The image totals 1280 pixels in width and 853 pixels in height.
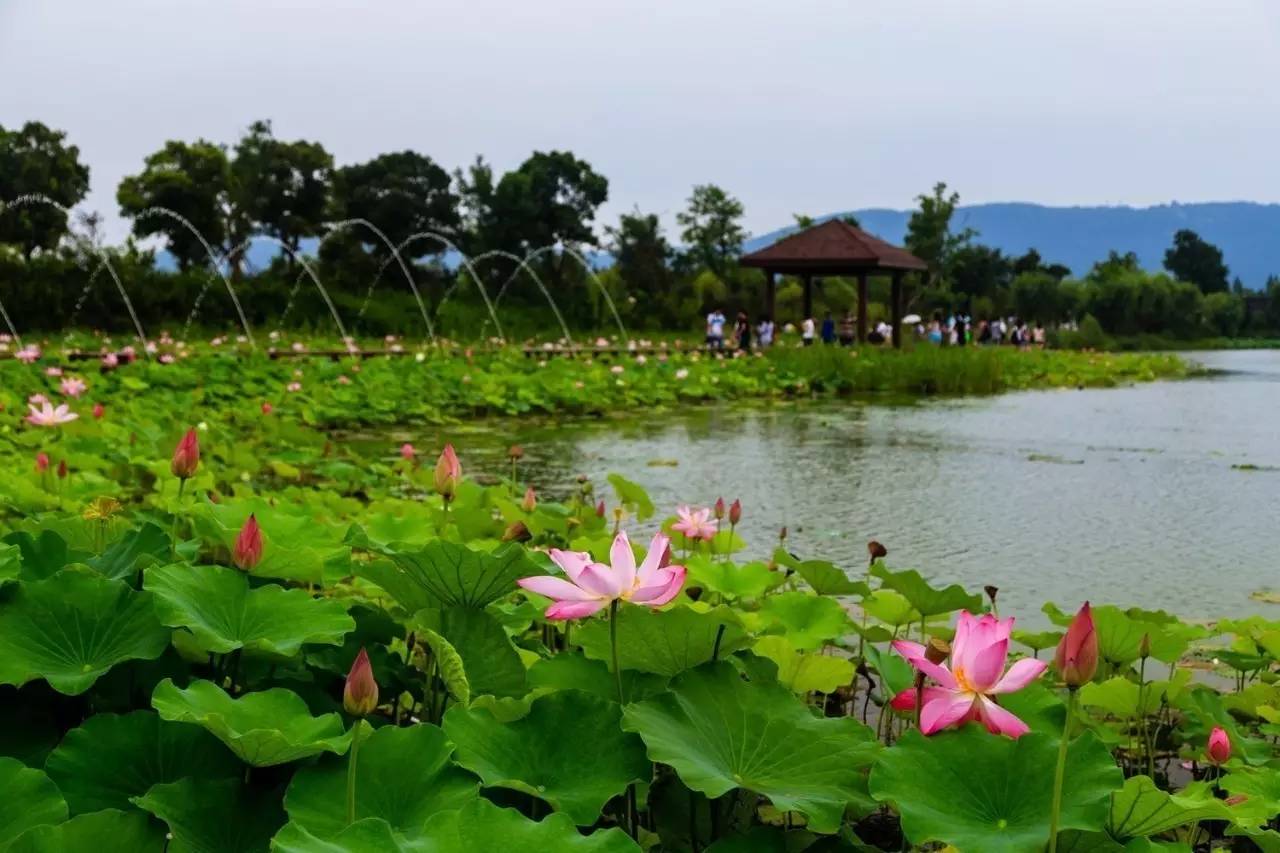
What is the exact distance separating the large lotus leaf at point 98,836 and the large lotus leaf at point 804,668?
2.80ft

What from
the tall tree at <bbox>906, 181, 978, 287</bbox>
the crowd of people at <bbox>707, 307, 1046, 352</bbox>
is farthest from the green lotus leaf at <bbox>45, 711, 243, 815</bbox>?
the tall tree at <bbox>906, 181, 978, 287</bbox>

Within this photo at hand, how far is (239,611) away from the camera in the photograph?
3.72 ft

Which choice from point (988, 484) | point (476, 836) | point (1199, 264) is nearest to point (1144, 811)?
point (476, 836)

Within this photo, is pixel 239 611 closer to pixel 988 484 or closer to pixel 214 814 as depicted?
pixel 214 814

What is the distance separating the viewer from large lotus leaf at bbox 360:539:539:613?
1117mm

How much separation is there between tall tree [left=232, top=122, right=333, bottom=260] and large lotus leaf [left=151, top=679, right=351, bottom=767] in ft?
95.5

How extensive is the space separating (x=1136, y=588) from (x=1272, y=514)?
171 cm

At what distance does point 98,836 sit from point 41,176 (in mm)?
29450

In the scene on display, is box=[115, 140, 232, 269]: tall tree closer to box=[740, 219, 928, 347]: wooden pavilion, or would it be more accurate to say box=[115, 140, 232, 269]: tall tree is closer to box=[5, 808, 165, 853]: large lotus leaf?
box=[740, 219, 928, 347]: wooden pavilion

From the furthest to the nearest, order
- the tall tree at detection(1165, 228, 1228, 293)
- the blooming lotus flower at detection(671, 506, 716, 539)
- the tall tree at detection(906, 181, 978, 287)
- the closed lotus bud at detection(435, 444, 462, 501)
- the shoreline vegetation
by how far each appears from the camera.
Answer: the tall tree at detection(1165, 228, 1228, 293)
the tall tree at detection(906, 181, 978, 287)
the shoreline vegetation
the blooming lotus flower at detection(671, 506, 716, 539)
the closed lotus bud at detection(435, 444, 462, 501)

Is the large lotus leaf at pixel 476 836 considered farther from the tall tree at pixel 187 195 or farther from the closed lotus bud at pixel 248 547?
the tall tree at pixel 187 195

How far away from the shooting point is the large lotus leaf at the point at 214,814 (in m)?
0.83

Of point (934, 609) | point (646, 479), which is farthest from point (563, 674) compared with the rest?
point (646, 479)

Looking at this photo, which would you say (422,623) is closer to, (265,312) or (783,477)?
(783,477)
